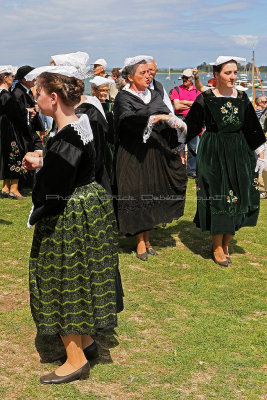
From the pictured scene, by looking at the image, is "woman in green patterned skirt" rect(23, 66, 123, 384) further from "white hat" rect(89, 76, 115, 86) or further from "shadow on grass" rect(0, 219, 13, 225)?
"shadow on grass" rect(0, 219, 13, 225)

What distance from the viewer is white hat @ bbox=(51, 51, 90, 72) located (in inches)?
137

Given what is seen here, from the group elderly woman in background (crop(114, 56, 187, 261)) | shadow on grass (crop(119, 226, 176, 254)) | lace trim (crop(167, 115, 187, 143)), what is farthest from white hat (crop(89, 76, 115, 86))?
shadow on grass (crop(119, 226, 176, 254))

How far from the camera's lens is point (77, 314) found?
3.25m

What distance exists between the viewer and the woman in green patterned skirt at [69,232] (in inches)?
121

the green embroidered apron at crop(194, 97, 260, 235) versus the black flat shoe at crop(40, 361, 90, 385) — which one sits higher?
the green embroidered apron at crop(194, 97, 260, 235)

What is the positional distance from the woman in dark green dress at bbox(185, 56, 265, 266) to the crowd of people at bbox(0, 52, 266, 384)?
0.04 feet

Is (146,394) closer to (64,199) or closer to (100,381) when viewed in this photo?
(100,381)

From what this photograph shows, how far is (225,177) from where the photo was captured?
5660mm

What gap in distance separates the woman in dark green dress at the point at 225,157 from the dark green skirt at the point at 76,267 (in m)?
2.56

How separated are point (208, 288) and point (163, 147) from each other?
1676mm

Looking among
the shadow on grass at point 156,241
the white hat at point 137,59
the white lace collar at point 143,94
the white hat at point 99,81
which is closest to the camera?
the white hat at point 137,59

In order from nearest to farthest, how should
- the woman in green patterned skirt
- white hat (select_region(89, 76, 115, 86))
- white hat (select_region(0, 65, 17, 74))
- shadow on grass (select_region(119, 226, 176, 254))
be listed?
the woman in green patterned skirt → shadow on grass (select_region(119, 226, 176, 254)) → white hat (select_region(89, 76, 115, 86)) → white hat (select_region(0, 65, 17, 74))

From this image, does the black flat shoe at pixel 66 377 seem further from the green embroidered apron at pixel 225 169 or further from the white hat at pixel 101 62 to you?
the white hat at pixel 101 62

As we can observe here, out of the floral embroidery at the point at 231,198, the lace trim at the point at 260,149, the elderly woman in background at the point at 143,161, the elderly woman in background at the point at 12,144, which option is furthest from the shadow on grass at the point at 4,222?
the lace trim at the point at 260,149
